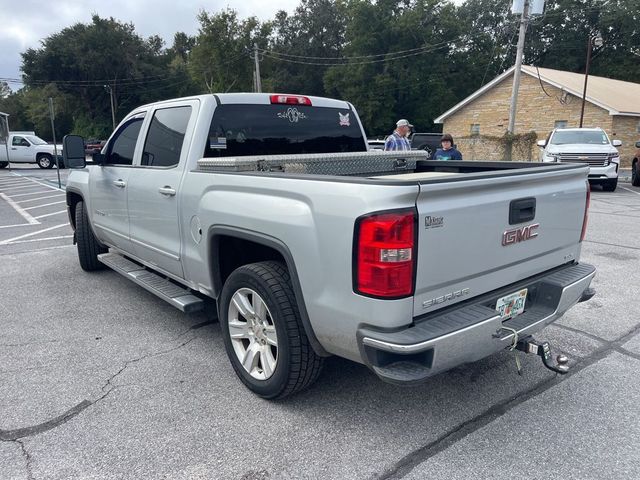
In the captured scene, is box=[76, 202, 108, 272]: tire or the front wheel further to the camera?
the front wheel

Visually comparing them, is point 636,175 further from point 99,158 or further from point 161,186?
point 161,186

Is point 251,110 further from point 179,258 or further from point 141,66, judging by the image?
point 141,66

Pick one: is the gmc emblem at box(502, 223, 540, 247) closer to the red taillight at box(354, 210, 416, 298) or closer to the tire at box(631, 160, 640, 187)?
the red taillight at box(354, 210, 416, 298)

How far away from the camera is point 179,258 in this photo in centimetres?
374

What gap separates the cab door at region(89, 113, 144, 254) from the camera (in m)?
4.55

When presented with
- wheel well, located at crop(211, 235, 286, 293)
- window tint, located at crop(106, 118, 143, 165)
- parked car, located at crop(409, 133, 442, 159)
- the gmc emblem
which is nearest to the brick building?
parked car, located at crop(409, 133, 442, 159)

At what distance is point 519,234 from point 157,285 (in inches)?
113

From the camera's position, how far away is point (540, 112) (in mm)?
29609

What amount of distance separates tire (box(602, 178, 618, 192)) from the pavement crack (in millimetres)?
12847

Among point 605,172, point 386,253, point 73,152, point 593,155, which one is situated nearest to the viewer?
point 386,253

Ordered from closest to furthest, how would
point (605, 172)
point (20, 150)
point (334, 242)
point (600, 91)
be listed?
point (334, 242) → point (605, 172) → point (20, 150) → point (600, 91)

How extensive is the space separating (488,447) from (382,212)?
1.41 m

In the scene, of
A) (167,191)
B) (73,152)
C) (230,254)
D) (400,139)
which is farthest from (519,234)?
(400,139)

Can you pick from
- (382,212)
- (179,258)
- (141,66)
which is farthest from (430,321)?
(141,66)
